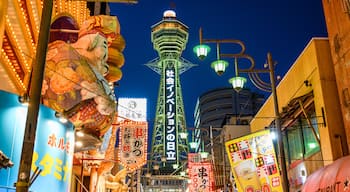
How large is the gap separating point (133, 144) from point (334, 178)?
16.9m

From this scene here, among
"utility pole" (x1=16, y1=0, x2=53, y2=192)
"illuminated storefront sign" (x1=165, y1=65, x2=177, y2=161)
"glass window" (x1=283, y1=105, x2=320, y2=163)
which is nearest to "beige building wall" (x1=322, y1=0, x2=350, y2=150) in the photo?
"glass window" (x1=283, y1=105, x2=320, y2=163)

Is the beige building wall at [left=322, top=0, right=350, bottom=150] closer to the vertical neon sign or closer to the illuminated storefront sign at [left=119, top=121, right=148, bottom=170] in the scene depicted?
the illuminated storefront sign at [left=119, top=121, right=148, bottom=170]

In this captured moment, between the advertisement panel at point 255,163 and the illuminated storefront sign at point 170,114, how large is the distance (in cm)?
6718

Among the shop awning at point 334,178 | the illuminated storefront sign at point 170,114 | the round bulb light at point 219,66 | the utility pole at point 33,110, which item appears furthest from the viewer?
Answer: the illuminated storefront sign at point 170,114

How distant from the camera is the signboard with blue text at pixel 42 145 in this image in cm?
1092

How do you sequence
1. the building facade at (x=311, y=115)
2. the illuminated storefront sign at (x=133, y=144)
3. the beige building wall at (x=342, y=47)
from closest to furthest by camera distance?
the beige building wall at (x=342, y=47), the building facade at (x=311, y=115), the illuminated storefront sign at (x=133, y=144)

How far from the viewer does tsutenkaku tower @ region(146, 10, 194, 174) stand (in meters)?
86.4

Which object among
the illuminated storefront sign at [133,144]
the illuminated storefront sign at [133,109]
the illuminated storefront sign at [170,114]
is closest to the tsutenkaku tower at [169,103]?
the illuminated storefront sign at [170,114]

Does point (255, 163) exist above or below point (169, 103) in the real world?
below

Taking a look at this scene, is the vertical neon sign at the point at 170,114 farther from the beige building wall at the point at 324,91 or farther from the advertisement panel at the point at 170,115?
the beige building wall at the point at 324,91

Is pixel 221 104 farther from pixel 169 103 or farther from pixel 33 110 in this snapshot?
pixel 33 110

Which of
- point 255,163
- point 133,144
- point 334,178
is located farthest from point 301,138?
point 133,144

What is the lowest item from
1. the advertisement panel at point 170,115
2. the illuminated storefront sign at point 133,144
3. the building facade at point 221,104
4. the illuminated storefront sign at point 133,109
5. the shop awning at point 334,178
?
the shop awning at point 334,178

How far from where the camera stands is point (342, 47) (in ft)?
48.1
